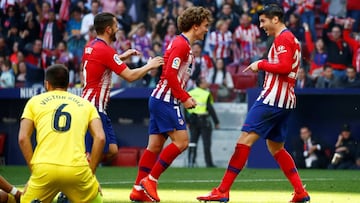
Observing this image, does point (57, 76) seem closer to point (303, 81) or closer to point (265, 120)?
point (265, 120)

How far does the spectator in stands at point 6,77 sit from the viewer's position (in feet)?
81.6

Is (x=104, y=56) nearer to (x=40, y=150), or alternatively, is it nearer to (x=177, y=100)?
(x=177, y=100)

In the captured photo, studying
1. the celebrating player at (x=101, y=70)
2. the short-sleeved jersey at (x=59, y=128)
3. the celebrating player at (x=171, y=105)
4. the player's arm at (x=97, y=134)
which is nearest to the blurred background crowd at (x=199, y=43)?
the celebrating player at (x=171, y=105)

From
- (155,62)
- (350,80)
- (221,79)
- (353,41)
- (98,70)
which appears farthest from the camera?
(221,79)

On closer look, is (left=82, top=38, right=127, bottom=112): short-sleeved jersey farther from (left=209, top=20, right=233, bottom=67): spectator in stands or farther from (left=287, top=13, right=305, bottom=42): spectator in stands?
(left=209, top=20, right=233, bottom=67): spectator in stands

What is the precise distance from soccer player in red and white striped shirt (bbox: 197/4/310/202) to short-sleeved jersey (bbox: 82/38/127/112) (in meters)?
1.57

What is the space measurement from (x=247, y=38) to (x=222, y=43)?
621mm

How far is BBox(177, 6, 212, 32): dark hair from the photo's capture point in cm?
1156

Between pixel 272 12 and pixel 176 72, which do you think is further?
pixel 272 12

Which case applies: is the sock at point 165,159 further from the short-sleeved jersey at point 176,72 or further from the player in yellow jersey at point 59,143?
the player in yellow jersey at point 59,143

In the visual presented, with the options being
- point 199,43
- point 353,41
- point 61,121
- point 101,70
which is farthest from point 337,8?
point 61,121

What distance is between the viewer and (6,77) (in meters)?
25.0

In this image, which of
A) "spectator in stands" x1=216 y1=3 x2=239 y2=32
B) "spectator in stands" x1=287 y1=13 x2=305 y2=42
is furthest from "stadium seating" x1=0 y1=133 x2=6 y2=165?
"spectator in stands" x1=287 y1=13 x2=305 y2=42

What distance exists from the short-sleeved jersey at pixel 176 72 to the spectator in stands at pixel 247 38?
12.9 metres
